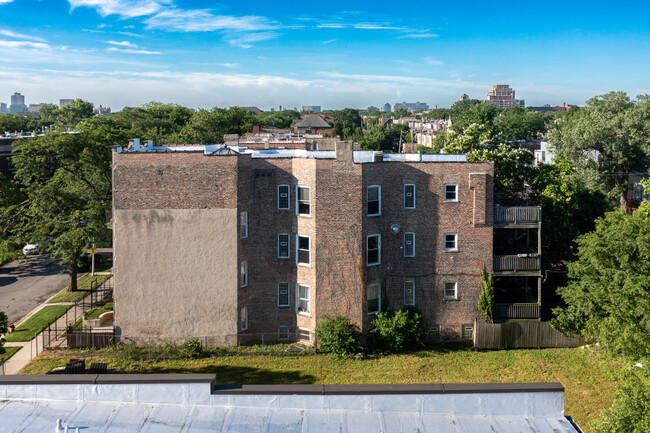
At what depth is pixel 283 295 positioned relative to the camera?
31078 millimetres

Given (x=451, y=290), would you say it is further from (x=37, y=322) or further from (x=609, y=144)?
(x=609, y=144)

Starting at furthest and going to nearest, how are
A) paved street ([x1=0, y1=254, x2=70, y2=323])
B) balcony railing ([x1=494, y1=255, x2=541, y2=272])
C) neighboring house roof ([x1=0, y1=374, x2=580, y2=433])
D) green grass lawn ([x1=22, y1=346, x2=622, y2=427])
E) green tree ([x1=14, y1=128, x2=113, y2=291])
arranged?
paved street ([x1=0, y1=254, x2=70, y2=323]) → green tree ([x1=14, y1=128, x2=113, y2=291]) → balcony railing ([x1=494, y1=255, x2=541, y2=272]) → green grass lawn ([x1=22, y1=346, x2=622, y2=427]) → neighboring house roof ([x1=0, y1=374, x2=580, y2=433])

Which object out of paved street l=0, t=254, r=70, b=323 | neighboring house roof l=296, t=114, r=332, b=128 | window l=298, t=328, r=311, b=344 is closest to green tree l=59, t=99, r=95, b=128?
neighboring house roof l=296, t=114, r=332, b=128

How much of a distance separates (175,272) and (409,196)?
13.5 meters

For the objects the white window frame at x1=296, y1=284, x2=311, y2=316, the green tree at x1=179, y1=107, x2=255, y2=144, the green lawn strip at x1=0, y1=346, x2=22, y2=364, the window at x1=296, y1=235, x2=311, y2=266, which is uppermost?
the green tree at x1=179, y1=107, x2=255, y2=144

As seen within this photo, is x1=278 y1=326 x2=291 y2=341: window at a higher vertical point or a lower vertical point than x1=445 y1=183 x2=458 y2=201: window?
lower

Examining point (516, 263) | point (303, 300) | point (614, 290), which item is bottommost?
point (303, 300)

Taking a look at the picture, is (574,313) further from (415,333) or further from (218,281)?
(218,281)

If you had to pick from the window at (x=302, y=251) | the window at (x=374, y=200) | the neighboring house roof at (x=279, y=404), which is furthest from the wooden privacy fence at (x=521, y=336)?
the neighboring house roof at (x=279, y=404)

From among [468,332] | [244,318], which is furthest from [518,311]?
[244,318]

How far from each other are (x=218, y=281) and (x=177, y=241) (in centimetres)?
307

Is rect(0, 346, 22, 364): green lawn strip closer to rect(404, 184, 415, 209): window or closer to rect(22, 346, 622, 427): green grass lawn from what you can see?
rect(22, 346, 622, 427): green grass lawn

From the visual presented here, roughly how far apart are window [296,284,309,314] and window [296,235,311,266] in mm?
1411

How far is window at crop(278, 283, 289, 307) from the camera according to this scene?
31.0 metres
